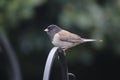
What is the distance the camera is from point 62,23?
16.9 feet

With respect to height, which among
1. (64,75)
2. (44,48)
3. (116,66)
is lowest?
(116,66)

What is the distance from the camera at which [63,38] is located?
16.2 feet

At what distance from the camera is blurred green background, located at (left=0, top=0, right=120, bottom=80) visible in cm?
506

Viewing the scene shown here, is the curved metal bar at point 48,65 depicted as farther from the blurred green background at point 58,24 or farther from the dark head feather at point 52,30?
the blurred green background at point 58,24

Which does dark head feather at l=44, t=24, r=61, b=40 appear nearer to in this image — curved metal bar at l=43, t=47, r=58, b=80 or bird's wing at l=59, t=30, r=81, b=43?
bird's wing at l=59, t=30, r=81, b=43

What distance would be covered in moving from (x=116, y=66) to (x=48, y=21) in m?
1.32

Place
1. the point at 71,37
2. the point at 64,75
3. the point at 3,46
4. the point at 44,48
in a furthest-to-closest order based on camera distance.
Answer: the point at 44,48
the point at 71,37
the point at 3,46
the point at 64,75

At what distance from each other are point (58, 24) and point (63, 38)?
36cm

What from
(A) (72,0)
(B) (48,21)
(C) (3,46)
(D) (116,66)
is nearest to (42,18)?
(B) (48,21)

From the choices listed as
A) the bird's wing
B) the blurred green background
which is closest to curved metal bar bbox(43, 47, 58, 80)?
the bird's wing

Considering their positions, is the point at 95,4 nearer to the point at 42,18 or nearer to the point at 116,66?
the point at 42,18

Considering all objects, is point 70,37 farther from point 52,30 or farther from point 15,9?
point 15,9

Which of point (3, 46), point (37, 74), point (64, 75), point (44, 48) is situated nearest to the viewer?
point (64, 75)

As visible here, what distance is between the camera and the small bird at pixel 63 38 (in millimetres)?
4652
